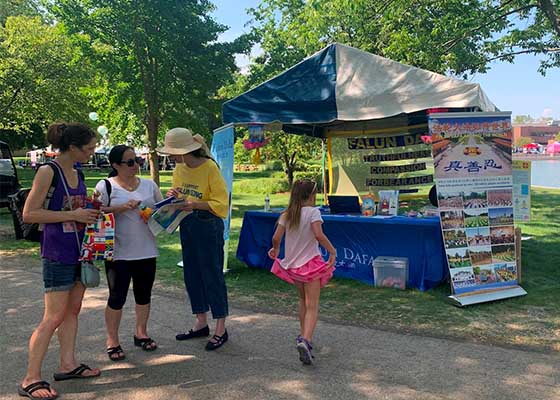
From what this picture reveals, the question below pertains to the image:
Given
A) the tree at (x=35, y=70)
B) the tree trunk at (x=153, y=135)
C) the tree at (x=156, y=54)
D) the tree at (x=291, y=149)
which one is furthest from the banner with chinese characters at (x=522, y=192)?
the tree at (x=35, y=70)

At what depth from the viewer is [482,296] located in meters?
5.22

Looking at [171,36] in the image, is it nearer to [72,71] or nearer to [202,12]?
[202,12]

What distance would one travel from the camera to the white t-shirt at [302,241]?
12.2 feet

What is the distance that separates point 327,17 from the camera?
16.4 meters

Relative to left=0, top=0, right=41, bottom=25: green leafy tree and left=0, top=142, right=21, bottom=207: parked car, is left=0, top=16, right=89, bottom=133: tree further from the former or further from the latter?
left=0, top=0, right=41, bottom=25: green leafy tree

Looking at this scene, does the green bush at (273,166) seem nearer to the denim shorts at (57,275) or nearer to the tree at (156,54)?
the tree at (156,54)

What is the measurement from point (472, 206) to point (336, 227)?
5.85ft

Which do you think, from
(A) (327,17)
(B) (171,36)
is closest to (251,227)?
(B) (171,36)

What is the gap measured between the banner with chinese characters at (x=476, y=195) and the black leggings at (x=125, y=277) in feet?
10.5

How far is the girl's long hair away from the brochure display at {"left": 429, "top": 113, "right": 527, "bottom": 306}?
222 cm

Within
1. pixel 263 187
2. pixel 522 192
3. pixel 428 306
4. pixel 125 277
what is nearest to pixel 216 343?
pixel 125 277

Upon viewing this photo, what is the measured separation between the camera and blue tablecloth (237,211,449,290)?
18.8 ft

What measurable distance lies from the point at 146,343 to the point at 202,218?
1.11 m

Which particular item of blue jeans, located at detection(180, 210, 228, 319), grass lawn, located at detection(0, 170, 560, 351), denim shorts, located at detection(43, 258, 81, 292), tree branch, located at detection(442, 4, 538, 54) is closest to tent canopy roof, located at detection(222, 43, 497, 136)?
grass lawn, located at detection(0, 170, 560, 351)
